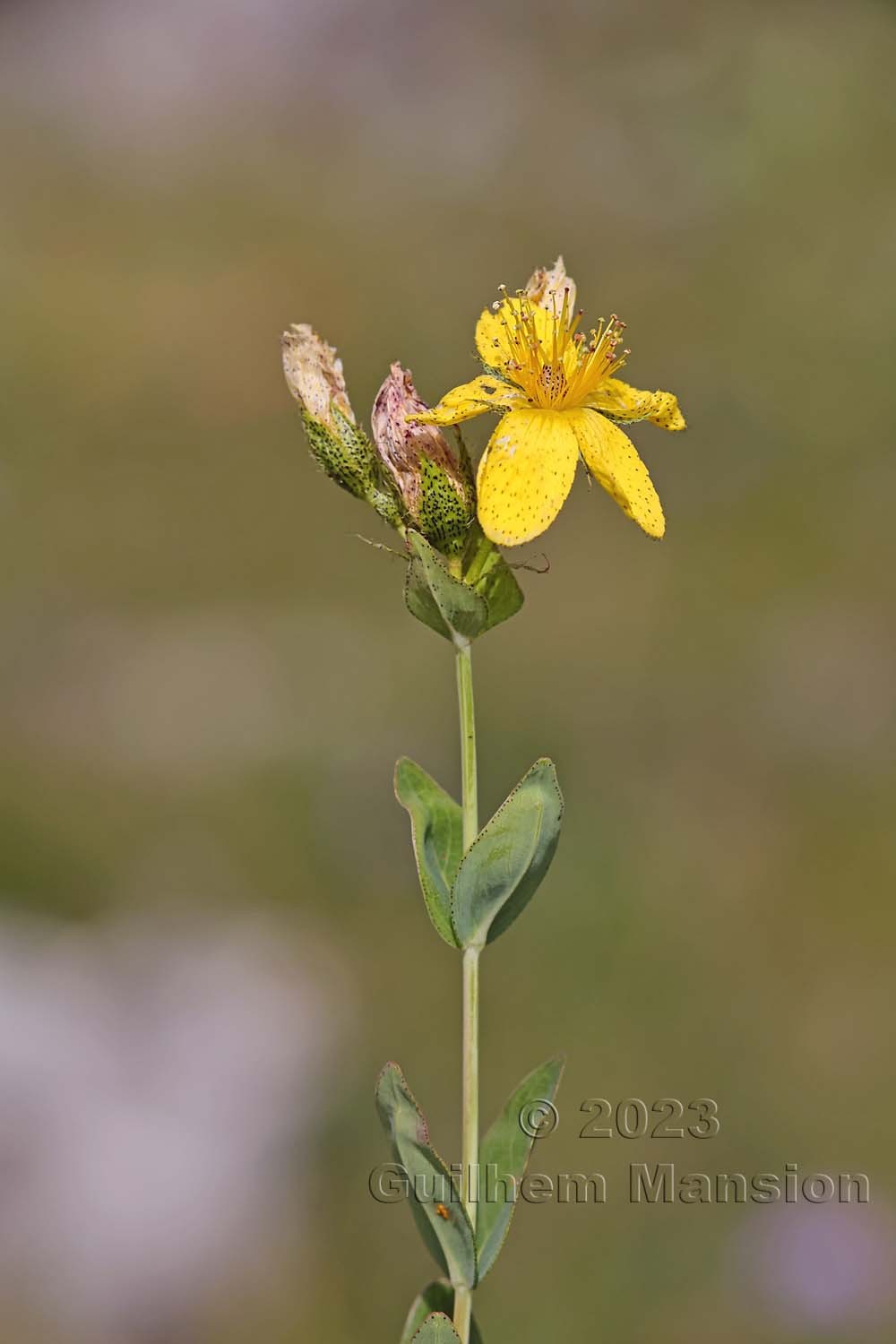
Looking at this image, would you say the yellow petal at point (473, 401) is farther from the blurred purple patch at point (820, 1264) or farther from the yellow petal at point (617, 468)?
the blurred purple patch at point (820, 1264)

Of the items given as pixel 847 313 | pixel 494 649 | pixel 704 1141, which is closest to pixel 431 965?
pixel 704 1141

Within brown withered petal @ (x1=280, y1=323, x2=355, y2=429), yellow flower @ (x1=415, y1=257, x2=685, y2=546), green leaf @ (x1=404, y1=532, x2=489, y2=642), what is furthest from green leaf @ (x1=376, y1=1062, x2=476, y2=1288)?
brown withered petal @ (x1=280, y1=323, x2=355, y2=429)

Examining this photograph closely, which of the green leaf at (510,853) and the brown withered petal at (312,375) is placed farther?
the brown withered petal at (312,375)

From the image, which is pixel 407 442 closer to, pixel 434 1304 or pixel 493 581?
pixel 493 581

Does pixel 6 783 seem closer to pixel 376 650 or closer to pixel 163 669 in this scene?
pixel 163 669

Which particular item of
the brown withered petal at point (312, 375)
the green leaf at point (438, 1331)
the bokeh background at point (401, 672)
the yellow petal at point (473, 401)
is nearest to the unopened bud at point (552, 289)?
the yellow petal at point (473, 401)

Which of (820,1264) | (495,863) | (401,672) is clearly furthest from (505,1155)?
(401,672)

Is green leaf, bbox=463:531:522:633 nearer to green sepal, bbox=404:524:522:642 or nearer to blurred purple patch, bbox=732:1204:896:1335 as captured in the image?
green sepal, bbox=404:524:522:642
